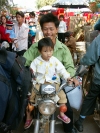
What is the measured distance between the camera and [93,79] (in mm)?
3418

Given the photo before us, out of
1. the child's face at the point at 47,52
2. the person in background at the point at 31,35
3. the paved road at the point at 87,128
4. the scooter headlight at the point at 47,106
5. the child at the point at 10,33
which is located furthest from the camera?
the person in background at the point at 31,35

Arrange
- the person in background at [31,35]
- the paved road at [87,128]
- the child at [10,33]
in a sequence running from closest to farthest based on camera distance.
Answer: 1. the paved road at [87,128]
2. the child at [10,33]
3. the person in background at [31,35]

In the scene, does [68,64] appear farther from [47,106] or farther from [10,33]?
[10,33]

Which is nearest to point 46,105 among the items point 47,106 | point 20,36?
point 47,106

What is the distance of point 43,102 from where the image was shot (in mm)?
2186

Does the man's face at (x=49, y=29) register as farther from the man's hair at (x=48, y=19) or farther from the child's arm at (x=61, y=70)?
the child's arm at (x=61, y=70)

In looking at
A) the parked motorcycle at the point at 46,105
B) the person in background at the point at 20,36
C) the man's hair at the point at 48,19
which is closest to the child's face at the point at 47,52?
the man's hair at the point at 48,19

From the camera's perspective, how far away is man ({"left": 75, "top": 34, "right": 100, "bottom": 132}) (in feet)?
10.7

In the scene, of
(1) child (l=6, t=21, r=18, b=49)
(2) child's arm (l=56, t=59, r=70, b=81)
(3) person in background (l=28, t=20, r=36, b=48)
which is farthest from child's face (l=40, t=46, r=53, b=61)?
(3) person in background (l=28, t=20, r=36, b=48)

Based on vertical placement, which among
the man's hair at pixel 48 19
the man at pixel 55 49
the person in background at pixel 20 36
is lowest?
the person in background at pixel 20 36

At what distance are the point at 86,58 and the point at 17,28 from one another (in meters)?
4.34

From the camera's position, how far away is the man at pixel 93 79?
10.7ft

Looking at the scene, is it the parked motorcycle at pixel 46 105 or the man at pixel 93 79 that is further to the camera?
the man at pixel 93 79

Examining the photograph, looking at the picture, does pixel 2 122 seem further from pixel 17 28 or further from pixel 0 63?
pixel 17 28
